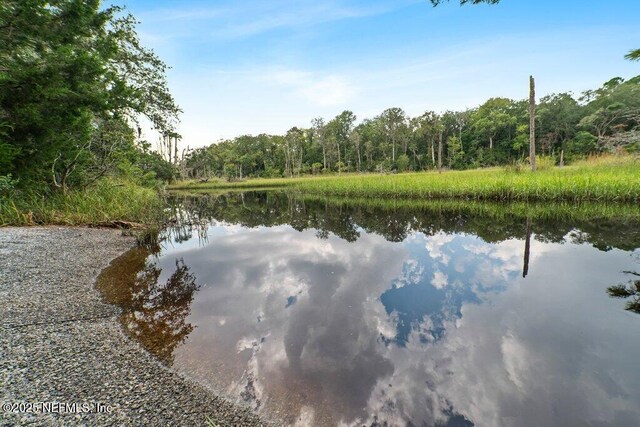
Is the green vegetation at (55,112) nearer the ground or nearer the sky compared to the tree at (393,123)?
nearer the ground

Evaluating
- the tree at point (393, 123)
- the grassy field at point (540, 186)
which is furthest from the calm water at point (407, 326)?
the tree at point (393, 123)

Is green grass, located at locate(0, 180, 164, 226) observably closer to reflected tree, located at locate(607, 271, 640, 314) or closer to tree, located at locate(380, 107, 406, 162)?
reflected tree, located at locate(607, 271, 640, 314)

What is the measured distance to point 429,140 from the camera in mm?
66625

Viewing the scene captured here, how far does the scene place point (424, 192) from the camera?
1791cm

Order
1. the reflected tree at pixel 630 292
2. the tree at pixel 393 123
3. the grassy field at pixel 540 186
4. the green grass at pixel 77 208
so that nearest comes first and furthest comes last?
the reflected tree at pixel 630 292, the green grass at pixel 77 208, the grassy field at pixel 540 186, the tree at pixel 393 123

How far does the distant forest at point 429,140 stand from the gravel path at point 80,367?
1914 inches

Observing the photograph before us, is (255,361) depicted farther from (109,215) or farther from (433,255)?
(109,215)

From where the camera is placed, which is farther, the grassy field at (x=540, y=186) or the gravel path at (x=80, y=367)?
the grassy field at (x=540, y=186)

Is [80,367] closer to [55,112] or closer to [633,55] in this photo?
[55,112]

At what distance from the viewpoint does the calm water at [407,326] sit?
8.25ft

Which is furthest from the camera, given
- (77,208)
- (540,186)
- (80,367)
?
(540,186)

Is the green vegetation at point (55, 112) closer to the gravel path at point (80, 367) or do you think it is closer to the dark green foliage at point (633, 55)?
the gravel path at point (80, 367)

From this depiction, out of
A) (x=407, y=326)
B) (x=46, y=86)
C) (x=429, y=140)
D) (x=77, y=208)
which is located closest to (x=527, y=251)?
(x=407, y=326)

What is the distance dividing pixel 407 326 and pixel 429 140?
2743 inches
